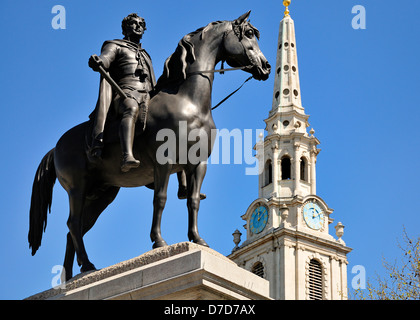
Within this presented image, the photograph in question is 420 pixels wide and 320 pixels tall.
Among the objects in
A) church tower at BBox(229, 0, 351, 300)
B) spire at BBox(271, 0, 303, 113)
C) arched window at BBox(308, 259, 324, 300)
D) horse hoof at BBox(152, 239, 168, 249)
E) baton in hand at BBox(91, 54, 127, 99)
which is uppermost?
spire at BBox(271, 0, 303, 113)

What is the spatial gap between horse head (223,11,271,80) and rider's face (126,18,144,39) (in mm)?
1507

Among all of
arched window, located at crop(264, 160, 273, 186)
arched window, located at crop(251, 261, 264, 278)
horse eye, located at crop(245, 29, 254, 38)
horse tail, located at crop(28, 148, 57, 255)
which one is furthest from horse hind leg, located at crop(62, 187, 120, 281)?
arched window, located at crop(264, 160, 273, 186)

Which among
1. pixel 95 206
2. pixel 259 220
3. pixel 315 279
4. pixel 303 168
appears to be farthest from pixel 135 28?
pixel 303 168

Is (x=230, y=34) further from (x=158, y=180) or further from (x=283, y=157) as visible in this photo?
(x=283, y=157)

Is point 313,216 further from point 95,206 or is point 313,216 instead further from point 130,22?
point 130,22

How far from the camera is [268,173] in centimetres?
10381

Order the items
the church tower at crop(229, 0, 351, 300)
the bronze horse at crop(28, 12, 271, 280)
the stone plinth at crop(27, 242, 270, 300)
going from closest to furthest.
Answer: the stone plinth at crop(27, 242, 270, 300) → the bronze horse at crop(28, 12, 271, 280) → the church tower at crop(229, 0, 351, 300)

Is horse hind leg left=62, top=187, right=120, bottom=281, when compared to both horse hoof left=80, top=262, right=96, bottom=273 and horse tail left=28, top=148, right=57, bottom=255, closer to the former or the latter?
horse tail left=28, top=148, right=57, bottom=255

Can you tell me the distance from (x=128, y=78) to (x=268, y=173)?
89.3 meters

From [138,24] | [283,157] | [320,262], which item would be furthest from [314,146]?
[138,24]

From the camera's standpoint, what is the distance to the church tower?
316 feet

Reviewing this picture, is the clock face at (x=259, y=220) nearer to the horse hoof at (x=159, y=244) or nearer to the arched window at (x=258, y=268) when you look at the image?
the arched window at (x=258, y=268)

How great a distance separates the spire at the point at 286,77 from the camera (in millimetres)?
105688

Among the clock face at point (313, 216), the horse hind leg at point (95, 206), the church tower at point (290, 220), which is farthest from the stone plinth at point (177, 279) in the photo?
the clock face at point (313, 216)
